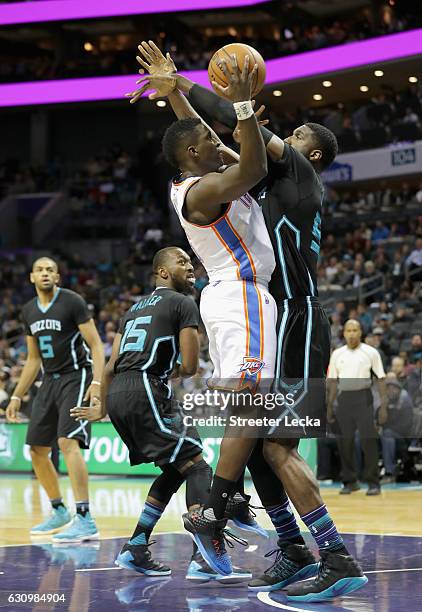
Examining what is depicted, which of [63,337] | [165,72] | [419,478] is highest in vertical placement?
[165,72]

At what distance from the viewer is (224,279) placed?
513cm

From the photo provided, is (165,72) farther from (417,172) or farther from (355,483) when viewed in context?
(417,172)

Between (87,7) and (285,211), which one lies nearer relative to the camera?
(285,211)

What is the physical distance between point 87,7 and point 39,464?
24549 millimetres

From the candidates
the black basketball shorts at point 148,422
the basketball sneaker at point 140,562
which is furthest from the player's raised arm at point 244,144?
the basketball sneaker at point 140,562

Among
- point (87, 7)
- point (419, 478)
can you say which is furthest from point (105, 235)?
point (419, 478)

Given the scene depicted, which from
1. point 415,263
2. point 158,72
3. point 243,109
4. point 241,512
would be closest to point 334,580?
point 241,512

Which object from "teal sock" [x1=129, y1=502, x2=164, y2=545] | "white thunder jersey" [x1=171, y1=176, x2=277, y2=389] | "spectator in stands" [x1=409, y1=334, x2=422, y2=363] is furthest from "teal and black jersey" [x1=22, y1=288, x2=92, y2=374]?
"spectator in stands" [x1=409, y1=334, x2=422, y2=363]

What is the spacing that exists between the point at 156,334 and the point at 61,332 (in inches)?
77.4

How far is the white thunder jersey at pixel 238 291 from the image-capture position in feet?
16.2

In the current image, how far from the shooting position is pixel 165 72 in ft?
18.1

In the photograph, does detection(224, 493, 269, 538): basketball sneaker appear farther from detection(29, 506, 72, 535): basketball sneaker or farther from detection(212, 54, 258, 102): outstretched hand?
detection(29, 506, 72, 535): basketball sneaker

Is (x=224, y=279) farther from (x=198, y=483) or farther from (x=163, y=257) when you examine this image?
(x=198, y=483)

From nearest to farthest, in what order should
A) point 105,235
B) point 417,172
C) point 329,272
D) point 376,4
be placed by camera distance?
1. point 329,272
2. point 417,172
3. point 376,4
4. point 105,235
